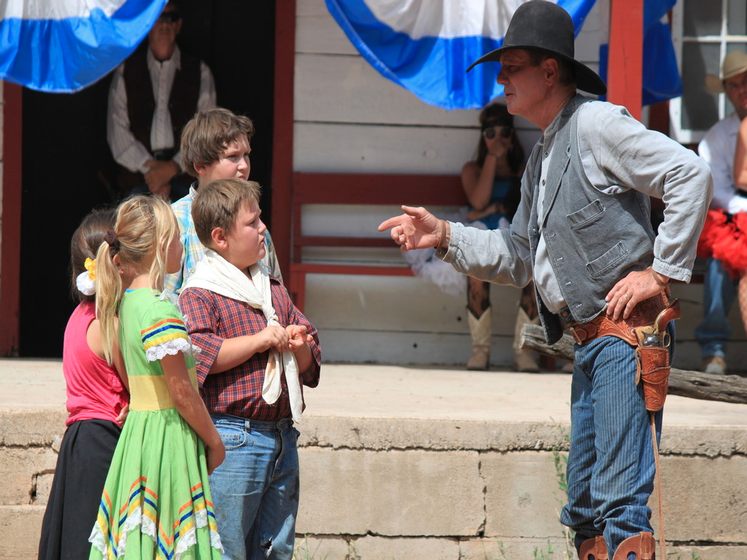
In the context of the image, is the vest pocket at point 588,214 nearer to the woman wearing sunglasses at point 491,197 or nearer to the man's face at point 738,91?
the woman wearing sunglasses at point 491,197

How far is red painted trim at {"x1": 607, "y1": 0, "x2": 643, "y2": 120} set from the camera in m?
4.55

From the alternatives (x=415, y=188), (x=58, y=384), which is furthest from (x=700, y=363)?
(x=58, y=384)

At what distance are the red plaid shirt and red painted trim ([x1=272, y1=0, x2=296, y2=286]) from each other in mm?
3261

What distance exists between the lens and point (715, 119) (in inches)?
249

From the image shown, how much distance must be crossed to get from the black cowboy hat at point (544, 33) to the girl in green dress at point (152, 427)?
4.18 ft

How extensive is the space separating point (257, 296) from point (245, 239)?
191mm

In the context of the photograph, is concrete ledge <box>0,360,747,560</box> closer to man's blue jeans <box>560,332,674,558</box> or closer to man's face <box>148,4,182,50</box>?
man's blue jeans <box>560,332,674,558</box>

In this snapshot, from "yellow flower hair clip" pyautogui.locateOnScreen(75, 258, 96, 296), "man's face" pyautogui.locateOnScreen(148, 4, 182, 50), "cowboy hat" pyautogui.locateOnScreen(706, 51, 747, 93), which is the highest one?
"man's face" pyautogui.locateOnScreen(148, 4, 182, 50)

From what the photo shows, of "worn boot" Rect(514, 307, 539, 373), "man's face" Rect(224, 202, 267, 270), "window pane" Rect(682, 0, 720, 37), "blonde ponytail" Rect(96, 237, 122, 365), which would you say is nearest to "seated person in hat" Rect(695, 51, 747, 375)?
"window pane" Rect(682, 0, 720, 37)

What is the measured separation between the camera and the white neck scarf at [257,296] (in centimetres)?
281

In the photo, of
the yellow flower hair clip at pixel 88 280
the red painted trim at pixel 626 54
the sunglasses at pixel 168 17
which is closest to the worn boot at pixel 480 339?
the red painted trim at pixel 626 54

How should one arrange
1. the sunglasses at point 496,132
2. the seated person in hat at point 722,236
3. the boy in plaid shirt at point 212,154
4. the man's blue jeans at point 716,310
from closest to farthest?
the boy in plaid shirt at point 212,154
the seated person in hat at point 722,236
the man's blue jeans at point 716,310
the sunglasses at point 496,132

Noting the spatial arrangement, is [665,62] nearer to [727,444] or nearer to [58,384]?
[727,444]

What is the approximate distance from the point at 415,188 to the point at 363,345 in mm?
1154
